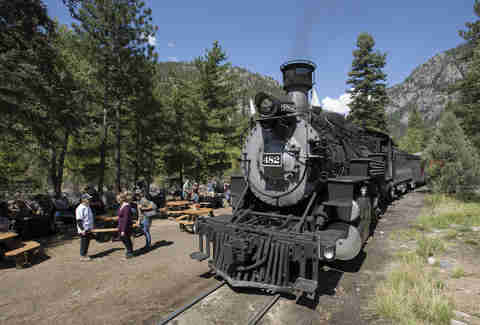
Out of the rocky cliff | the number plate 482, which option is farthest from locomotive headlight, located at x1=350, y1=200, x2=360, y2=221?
the rocky cliff

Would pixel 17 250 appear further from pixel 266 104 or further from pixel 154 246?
pixel 266 104

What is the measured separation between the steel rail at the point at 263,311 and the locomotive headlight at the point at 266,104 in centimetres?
337

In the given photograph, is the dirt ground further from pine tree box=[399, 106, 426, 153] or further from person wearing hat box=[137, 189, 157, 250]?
pine tree box=[399, 106, 426, 153]

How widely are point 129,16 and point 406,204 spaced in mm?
16782

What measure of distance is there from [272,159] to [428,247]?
439 cm

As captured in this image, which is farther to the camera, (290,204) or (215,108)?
(215,108)

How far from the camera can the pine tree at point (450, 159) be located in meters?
11.8

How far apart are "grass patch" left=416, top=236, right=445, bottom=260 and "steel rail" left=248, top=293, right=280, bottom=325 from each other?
3911mm

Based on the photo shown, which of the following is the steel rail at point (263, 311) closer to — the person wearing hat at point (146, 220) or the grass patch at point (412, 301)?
the grass patch at point (412, 301)

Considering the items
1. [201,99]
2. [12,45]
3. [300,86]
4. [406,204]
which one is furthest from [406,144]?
[12,45]

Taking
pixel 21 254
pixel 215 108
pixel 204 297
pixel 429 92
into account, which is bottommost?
pixel 204 297

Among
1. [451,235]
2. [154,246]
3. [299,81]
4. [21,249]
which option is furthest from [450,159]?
[21,249]

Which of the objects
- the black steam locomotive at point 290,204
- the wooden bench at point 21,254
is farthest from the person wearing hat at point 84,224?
the black steam locomotive at point 290,204

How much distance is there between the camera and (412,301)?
11.9 feet
